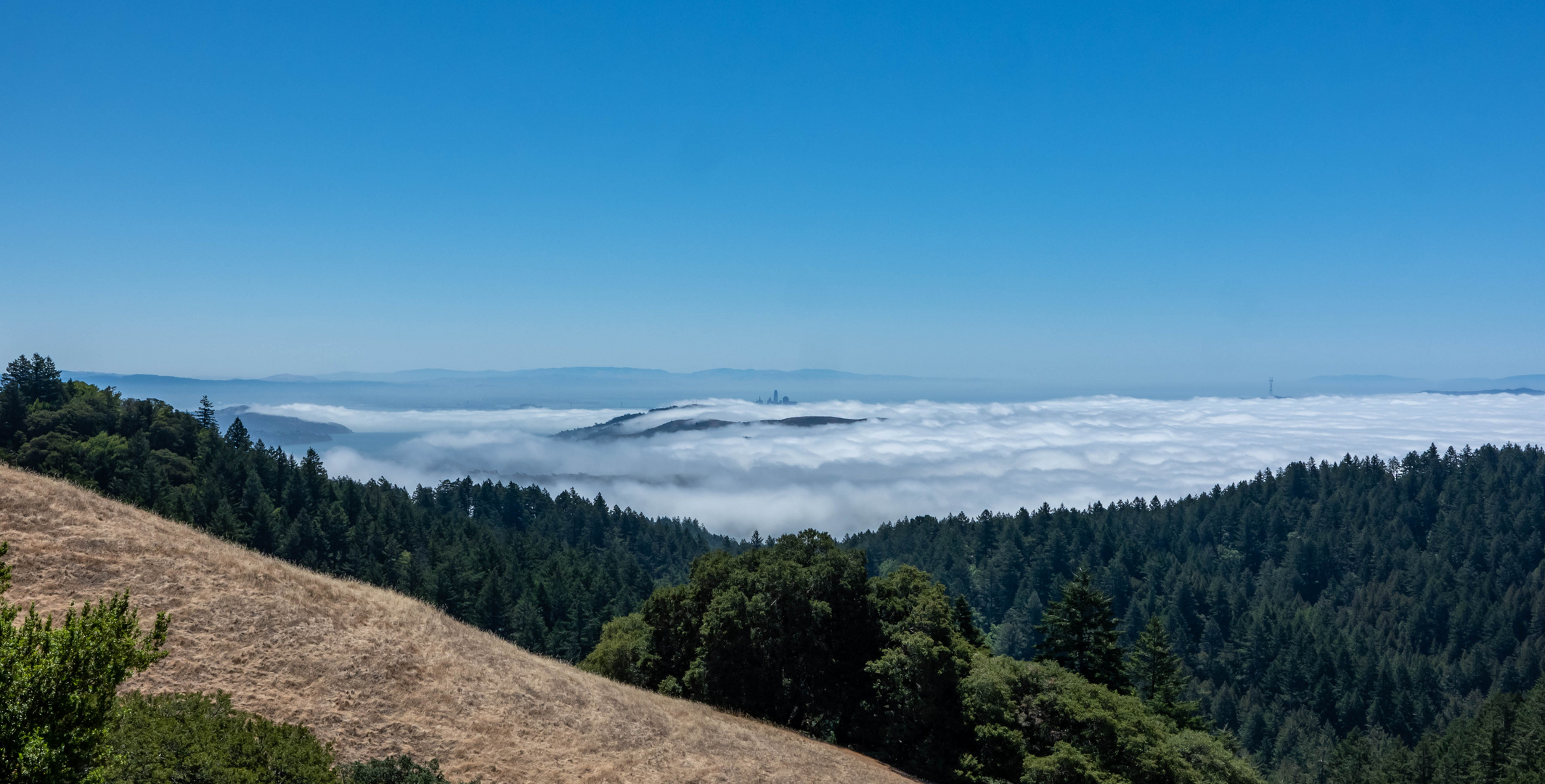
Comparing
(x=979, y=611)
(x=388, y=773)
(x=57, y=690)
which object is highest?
(x=57, y=690)

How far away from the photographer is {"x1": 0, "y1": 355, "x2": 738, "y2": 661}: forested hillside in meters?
81.1

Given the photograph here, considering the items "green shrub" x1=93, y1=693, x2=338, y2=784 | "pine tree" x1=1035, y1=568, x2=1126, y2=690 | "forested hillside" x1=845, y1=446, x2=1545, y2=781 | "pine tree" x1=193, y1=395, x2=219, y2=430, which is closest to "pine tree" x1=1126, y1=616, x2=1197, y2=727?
"pine tree" x1=1035, y1=568, x2=1126, y2=690

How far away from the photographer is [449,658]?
21203 mm

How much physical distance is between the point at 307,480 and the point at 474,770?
10375cm

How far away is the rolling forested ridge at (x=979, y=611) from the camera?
100 feet

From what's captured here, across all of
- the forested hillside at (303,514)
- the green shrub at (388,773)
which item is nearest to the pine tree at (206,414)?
the forested hillside at (303,514)

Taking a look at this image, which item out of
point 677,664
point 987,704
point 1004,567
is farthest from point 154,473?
point 1004,567

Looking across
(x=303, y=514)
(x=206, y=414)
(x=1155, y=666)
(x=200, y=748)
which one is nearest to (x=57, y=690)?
(x=200, y=748)

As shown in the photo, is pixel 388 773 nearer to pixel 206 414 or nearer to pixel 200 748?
pixel 200 748

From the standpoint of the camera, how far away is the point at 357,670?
19.2 m

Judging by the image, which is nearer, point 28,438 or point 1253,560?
point 28,438

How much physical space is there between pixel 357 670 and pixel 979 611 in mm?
164807

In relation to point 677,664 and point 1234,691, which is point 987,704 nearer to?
point 677,664

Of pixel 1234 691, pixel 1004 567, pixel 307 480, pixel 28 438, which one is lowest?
pixel 1234 691
